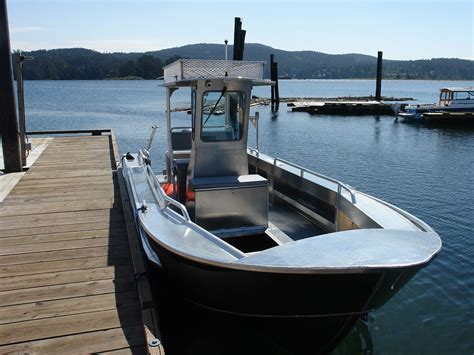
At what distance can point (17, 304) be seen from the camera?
14.4 ft

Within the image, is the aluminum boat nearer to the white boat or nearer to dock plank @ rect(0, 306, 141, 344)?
dock plank @ rect(0, 306, 141, 344)

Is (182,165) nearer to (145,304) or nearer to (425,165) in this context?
(145,304)

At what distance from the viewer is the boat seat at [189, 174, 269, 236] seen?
5.58m

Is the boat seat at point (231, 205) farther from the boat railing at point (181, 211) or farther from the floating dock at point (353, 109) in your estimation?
the floating dock at point (353, 109)

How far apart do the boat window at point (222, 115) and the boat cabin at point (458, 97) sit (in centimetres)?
3647

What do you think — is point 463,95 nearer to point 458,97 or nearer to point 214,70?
point 458,97

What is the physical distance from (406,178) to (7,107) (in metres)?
13.1

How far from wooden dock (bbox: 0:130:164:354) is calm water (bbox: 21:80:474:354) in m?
2.36

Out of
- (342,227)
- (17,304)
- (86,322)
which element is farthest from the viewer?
(342,227)

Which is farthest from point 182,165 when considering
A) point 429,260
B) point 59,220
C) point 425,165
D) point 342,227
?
point 425,165

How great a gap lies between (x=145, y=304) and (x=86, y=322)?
0.54m

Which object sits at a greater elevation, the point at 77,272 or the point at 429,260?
the point at 429,260

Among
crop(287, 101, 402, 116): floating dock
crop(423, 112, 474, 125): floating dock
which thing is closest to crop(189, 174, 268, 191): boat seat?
crop(423, 112, 474, 125): floating dock

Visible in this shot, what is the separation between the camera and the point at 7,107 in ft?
30.0
